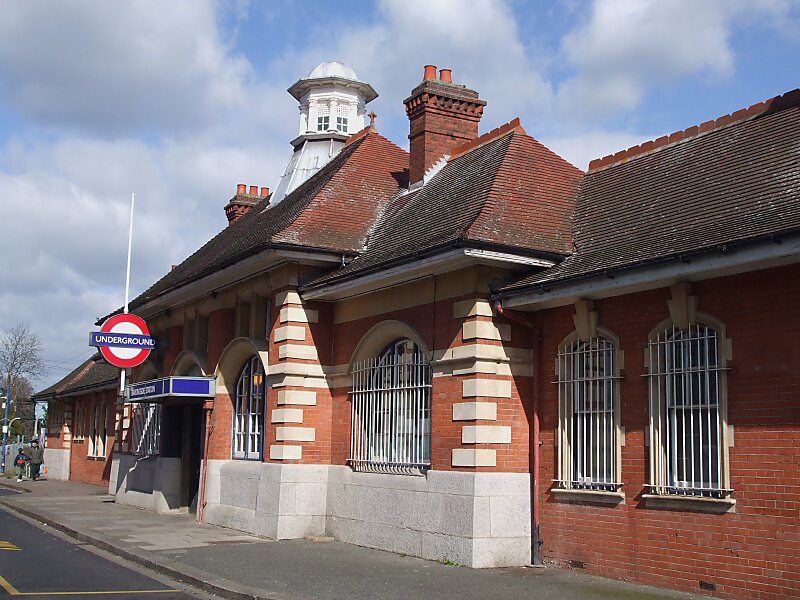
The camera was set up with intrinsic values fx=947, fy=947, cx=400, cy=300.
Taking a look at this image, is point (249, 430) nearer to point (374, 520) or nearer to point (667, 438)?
point (374, 520)

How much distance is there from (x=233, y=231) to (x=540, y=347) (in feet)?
44.9

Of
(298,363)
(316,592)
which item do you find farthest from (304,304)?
(316,592)

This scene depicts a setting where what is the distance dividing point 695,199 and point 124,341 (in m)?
13.6

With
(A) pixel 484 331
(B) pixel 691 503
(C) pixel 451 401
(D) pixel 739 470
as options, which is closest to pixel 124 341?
(C) pixel 451 401

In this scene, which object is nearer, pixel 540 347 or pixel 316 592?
pixel 316 592

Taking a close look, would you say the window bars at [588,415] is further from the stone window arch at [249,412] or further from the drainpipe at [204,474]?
the drainpipe at [204,474]

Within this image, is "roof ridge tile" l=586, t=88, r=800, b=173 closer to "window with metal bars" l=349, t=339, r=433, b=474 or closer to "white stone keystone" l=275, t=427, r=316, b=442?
"window with metal bars" l=349, t=339, r=433, b=474

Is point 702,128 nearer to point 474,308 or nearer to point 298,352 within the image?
point 474,308

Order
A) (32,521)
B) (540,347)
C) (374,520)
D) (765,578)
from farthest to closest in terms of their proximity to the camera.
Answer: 1. (32,521)
2. (374,520)
3. (540,347)
4. (765,578)

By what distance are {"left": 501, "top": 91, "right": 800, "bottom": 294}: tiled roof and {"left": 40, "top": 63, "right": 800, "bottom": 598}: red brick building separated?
0.04 metres

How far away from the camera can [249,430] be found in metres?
18.7

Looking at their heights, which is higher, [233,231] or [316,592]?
[233,231]

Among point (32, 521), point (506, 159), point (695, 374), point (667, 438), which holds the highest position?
point (506, 159)

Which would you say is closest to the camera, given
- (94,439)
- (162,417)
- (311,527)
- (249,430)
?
(311,527)
